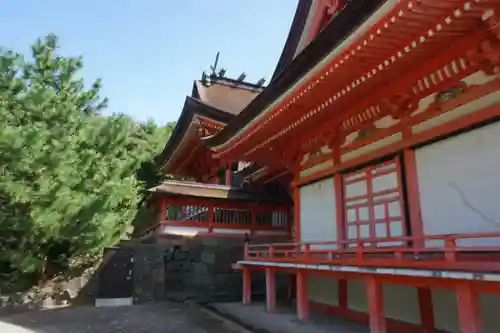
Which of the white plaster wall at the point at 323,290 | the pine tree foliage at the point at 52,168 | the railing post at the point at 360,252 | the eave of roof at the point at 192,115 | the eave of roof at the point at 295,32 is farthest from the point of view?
the eave of roof at the point at 192,115

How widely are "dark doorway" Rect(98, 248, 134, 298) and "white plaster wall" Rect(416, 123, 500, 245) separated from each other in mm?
9581

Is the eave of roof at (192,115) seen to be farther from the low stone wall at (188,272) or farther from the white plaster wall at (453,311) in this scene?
the white plaster wall at (453,311)

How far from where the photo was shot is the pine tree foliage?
10352 millimetres

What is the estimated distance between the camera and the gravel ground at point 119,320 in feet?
25.0

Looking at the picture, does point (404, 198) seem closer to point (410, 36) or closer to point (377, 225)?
point (377, 225)

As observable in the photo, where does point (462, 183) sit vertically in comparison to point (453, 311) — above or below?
above

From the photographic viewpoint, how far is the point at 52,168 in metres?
10.7

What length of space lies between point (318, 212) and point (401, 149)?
107 inches

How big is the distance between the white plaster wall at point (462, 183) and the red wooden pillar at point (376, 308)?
108 cm

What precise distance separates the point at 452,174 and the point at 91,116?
12713 millimetres

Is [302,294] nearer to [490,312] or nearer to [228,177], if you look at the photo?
[490,312]

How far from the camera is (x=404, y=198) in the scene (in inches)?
230

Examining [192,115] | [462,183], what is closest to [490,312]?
[462,183]

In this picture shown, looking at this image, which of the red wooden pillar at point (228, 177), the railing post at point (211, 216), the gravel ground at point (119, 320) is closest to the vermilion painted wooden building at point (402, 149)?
the gravel ground at point (119, 320)
